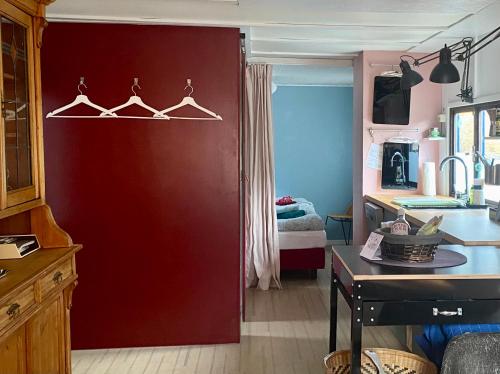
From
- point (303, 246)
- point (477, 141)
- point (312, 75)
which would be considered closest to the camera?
point (477, 141)

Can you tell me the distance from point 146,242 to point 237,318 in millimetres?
793

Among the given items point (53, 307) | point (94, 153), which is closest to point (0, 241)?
point (53, 307)

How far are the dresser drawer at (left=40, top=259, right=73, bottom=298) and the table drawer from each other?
1.37 metres

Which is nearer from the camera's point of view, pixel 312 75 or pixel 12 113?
pixel 12 113

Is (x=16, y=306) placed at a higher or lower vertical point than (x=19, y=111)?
lower

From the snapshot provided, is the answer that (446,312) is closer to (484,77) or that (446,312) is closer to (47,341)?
(47,341)

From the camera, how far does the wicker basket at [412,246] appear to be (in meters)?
2.07

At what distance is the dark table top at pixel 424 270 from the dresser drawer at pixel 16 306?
1303mm

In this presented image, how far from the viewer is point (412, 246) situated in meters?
2.09

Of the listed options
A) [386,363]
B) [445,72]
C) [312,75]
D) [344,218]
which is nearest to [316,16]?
[445,72]

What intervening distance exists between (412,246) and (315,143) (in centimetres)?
490

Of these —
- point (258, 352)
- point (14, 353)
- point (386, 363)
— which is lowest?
point (258, 352)

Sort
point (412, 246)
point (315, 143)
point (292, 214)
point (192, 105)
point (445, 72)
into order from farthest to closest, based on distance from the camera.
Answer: point (315, 143), point (292, 214), point (192, 105), point (445, 72), point (412, 246)

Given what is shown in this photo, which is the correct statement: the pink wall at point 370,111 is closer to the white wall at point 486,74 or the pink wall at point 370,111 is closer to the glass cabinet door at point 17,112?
the white wall at point 486,74
